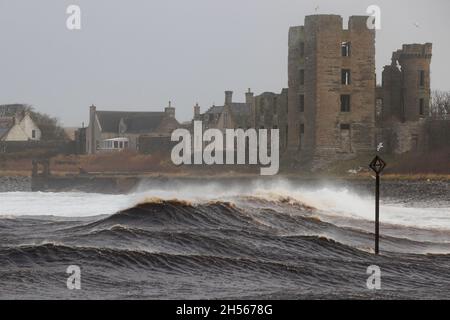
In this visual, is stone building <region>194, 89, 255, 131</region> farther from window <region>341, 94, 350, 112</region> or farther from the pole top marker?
the pole top marker

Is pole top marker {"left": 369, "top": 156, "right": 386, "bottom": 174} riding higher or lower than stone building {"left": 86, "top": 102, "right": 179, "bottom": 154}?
lower

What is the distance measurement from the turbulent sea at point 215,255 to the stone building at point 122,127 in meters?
62.5

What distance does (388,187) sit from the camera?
70062 millimetres

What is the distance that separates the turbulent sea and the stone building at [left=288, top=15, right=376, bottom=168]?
36360mm

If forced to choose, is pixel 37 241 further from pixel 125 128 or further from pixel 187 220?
pixel 125 128

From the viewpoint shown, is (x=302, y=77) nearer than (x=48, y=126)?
Yes

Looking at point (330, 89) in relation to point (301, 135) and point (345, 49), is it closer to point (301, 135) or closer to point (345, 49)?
point (345, 49)

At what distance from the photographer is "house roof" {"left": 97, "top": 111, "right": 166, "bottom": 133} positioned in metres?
104

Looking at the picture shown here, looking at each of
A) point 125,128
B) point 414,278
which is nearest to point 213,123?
point 125,128

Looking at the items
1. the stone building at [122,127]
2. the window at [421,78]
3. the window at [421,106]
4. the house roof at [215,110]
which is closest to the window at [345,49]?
the window at [421,78]

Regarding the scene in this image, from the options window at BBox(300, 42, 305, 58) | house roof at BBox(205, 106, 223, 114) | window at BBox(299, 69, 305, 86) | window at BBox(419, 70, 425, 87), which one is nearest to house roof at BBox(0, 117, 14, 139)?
house roof at BBox(205, 106, 223, 114)

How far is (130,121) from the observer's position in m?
106

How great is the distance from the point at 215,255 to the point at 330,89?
52954mm

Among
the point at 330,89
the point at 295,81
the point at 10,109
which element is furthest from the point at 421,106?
the point at 10,109
